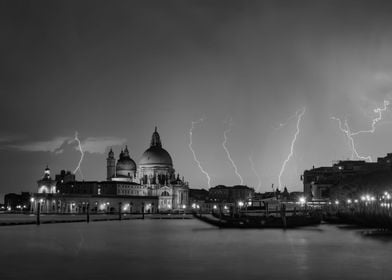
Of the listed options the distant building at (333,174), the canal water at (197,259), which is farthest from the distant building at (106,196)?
the canal water at (197,259)

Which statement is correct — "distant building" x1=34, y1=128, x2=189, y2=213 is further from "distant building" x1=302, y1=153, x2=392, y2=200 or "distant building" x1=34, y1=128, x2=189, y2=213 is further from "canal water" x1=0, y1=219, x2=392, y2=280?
"canal water" x1=0, y1=219, x2=392, y2=280

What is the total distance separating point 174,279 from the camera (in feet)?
83.4

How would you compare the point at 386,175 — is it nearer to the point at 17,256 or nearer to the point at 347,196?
the point at 347,196

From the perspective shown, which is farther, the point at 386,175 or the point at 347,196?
the point at 347,196

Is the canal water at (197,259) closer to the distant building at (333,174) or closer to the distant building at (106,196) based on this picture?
the distant building at (333,174)

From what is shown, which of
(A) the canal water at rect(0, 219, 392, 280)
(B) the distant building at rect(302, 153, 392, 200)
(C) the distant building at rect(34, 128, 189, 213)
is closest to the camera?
(A) the canal water at rect(0, 219, 392, 280)

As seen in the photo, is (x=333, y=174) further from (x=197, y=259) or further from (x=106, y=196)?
(x=197, y=259)

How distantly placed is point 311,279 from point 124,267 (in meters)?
9.49

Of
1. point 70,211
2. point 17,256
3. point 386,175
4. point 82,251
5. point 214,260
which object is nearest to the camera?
point 214,260

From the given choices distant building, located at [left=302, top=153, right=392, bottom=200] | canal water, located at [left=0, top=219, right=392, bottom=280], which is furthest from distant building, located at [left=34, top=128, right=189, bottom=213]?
canal water, located at [left=0, top=219, right=392, bottom=280]

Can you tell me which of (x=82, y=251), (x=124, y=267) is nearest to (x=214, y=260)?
(x=124, y=267)

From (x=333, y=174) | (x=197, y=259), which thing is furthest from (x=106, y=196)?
(x=197, y=259)

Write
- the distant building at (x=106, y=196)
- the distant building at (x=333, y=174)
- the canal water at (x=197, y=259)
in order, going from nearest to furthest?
the canal water at (x=197, y=259) < the distant building at (x=333, y=174) < the distant building at (x=106, y=196)

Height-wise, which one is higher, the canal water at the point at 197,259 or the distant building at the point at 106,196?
the distant building at the point at 106,196
